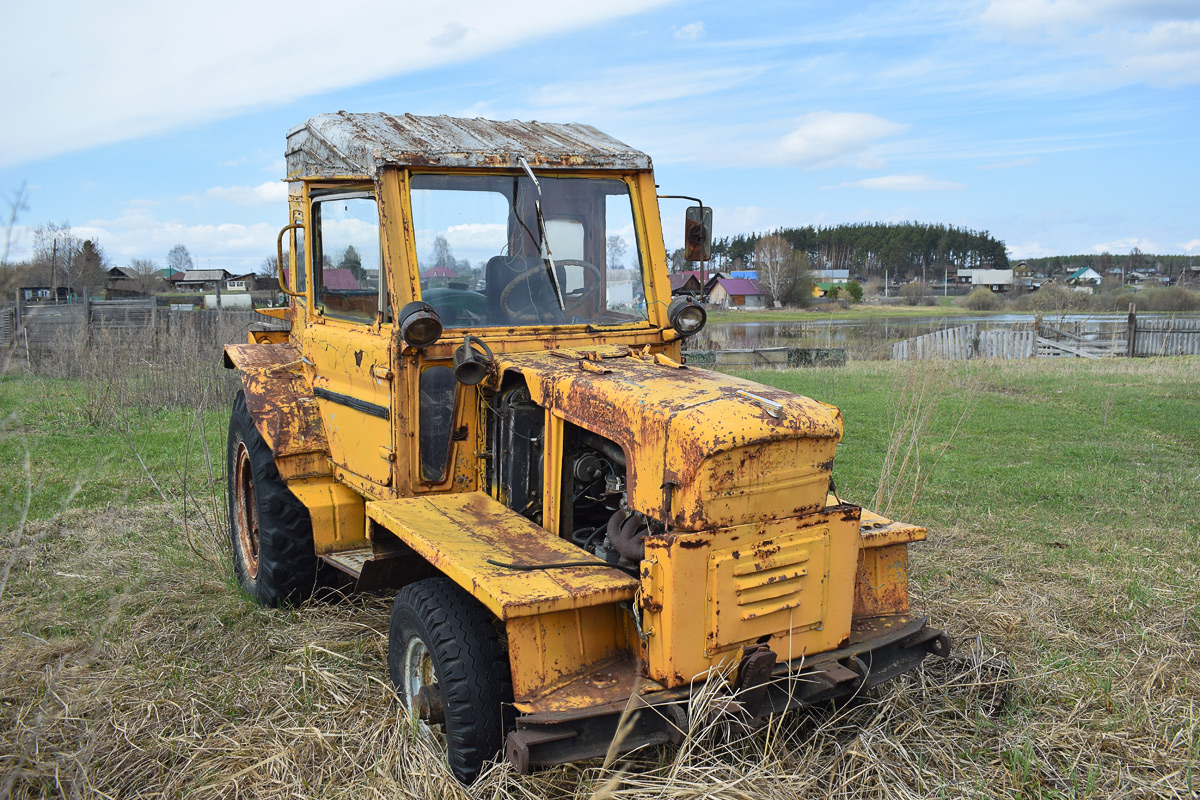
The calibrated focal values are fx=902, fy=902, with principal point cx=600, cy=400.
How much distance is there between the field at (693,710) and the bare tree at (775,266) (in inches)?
2011

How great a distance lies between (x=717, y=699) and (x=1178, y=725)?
215cm

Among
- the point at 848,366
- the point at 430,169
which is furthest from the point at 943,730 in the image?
the point at 848,366

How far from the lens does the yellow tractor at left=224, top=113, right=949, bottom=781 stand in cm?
298

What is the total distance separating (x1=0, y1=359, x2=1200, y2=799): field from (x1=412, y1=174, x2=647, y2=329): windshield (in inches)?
66.1

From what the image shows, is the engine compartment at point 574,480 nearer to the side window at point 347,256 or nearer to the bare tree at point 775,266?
the side window at point 347,256

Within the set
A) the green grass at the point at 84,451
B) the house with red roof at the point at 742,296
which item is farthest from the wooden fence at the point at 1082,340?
the house with red roof at the point at 742,296

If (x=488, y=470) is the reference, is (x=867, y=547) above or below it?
below

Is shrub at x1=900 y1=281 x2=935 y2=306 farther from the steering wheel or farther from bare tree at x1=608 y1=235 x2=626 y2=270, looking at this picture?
the steering wheel

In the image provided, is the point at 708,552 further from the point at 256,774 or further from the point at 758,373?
the point at 758,373

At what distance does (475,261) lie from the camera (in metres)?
4.18

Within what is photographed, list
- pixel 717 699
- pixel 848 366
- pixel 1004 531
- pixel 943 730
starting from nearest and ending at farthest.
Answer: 1. pixel 717 699
2. pixel 943 730
3. pixel 1004 531
4. pixel 848 366

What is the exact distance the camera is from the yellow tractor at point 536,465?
9.78 feet

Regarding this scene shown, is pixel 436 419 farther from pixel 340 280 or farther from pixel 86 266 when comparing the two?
pixel 86 266

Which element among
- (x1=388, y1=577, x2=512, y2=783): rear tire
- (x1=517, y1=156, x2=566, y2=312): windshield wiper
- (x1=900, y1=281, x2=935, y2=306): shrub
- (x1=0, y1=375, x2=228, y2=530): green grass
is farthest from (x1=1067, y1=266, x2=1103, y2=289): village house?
Result: (x1=388, y1=577, x2=512, y2=783): rear tire
